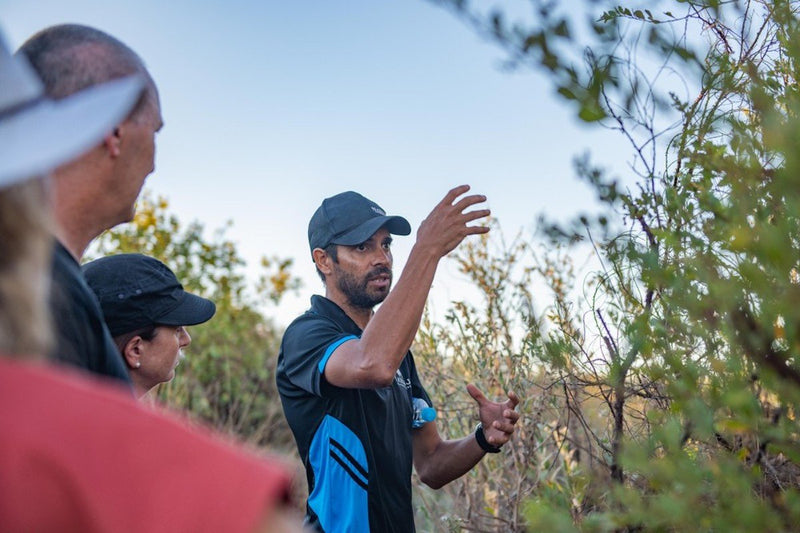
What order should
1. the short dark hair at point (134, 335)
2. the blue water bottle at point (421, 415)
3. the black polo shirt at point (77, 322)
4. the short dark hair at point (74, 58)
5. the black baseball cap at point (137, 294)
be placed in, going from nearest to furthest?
the black polo shirt at point (77, 322) < the short dark hair at point (74, 58) < the black baseball cap at point (137, 294) < the short dark hair at point (134, 335) < the blue water bottle at point (421, 415)

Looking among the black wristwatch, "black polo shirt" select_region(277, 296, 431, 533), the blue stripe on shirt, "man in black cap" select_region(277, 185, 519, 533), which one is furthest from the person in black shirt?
the black wristwatch

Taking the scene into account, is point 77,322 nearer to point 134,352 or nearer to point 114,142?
point 114,142

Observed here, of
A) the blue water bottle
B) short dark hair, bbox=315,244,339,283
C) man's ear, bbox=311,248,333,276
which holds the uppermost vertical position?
short dark hair, bbox=315,244,339,283

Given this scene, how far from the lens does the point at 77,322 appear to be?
155 centimetres

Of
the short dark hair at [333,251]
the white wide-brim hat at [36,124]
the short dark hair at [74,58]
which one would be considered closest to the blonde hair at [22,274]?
the white wide-brim hat at [36,124]

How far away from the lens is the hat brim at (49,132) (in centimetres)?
83

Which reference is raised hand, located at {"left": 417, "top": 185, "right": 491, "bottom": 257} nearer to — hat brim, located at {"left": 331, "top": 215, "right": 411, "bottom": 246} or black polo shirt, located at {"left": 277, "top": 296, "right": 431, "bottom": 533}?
black polo shirt, located at {"left": 277, "top": 296, "right": 431, "bottom": 533}

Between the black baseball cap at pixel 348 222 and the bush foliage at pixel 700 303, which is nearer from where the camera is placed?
the bush foliage at pixel 700 303

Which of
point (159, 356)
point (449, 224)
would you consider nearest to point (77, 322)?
point (159, 356)

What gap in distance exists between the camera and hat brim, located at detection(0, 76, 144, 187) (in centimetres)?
83

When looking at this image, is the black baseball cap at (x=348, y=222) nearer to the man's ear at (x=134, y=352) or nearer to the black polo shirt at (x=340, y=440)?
the black polo shirt at (x=340, y=440)

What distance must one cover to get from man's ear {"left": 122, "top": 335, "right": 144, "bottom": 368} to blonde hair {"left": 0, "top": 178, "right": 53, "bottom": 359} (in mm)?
1933

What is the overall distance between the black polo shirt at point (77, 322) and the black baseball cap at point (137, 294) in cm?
93

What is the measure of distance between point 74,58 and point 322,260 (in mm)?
2086
